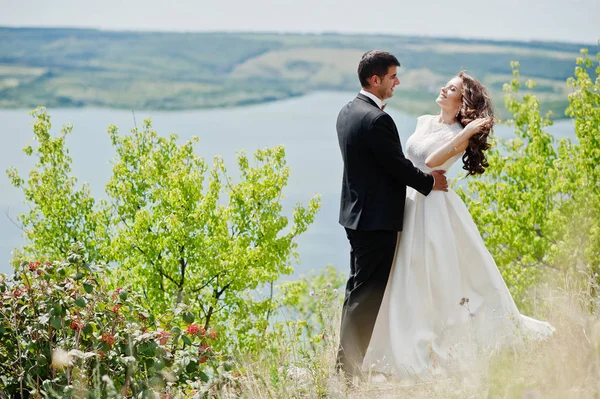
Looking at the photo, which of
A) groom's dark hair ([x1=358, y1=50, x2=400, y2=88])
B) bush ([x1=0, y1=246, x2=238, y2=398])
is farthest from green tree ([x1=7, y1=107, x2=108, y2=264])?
groom's dark hair ([x1=358, y1=50, x2=400, y2=88])

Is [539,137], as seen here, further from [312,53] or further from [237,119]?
[237,119]

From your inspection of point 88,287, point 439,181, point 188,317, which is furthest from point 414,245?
point 88,287

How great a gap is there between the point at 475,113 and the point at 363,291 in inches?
51.6

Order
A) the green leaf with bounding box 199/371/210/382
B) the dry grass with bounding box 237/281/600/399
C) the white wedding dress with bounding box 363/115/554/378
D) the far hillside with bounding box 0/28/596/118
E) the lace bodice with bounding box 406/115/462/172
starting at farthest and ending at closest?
1. the far hillside with bounding box 0/28/596/118
2. the lace bodice with bounding box 406/115/462/172
3. the white wedding dress with bounding box 363/115/554/378
4. the green leaf with bounding box 199/371/210/382
5. the dry grass with bounding box 237/281/600/399

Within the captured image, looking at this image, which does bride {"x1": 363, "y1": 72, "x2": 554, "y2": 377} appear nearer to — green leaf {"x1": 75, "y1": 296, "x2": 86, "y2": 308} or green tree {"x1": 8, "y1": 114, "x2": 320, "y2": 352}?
green leaf {"x1": 75, "y1": 296, "x2": 86, "y2": 308}

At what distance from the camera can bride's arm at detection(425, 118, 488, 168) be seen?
4.13 meters

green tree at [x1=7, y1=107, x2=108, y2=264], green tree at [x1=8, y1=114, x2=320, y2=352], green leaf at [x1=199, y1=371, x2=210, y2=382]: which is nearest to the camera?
green leaf at [x1=199, y1=371, x2=210, y2=382]

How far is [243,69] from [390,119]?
3798 inches

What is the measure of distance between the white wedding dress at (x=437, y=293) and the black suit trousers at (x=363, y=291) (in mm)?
104

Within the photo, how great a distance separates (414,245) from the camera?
422 cm

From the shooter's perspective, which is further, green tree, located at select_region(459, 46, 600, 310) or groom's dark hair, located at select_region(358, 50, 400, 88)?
green tree, located at select_region(459, 46, 600, 310)

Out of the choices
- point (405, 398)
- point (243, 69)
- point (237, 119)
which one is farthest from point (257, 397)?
point (237, 119)

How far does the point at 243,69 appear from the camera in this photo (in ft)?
322

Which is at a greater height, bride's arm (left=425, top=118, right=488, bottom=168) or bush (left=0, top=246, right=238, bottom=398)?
bride's arm (left=425, top=118, right=488, bottom=168)
